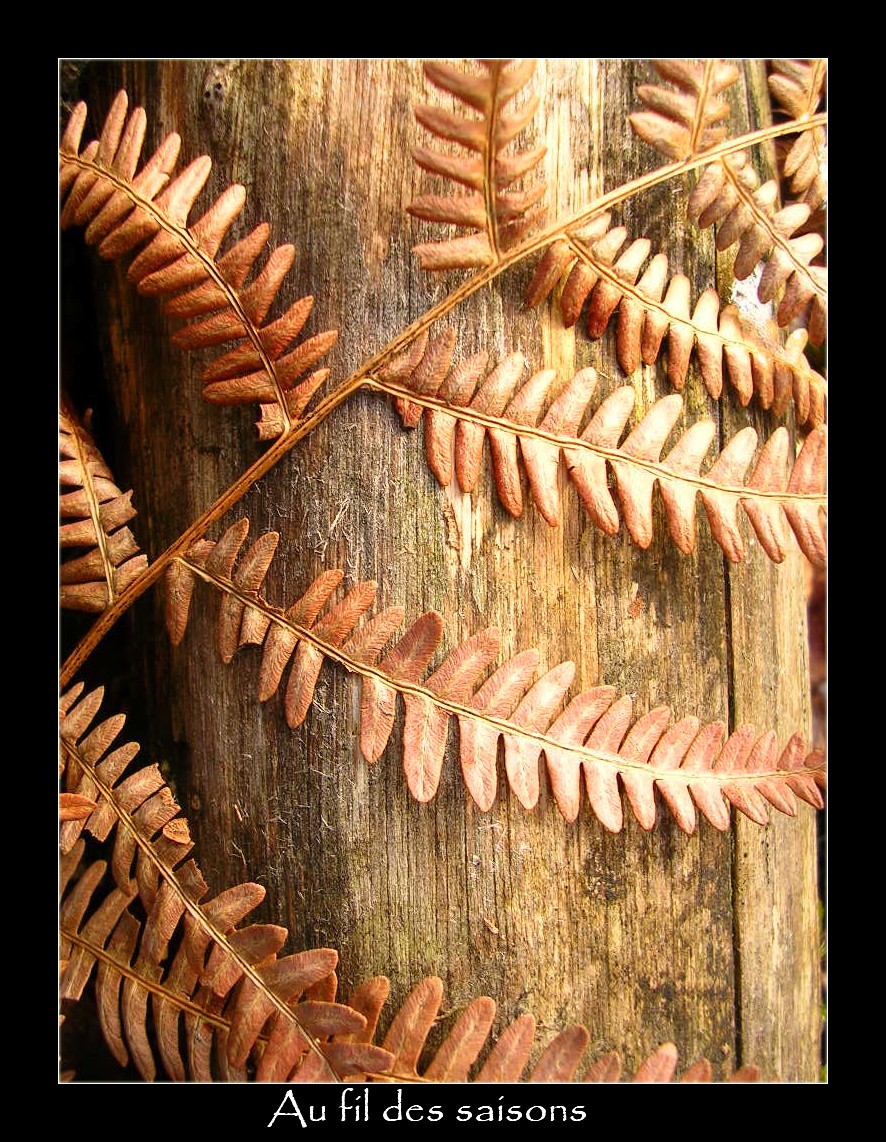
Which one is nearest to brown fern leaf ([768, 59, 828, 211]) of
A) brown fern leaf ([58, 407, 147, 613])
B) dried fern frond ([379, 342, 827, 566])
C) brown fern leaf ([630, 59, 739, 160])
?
brown fern leaf ([630, 59, 739, 160])

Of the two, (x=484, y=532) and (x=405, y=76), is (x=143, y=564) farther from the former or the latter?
(x=405, y=76)

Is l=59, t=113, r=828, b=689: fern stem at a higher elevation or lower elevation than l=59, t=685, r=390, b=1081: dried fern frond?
higher

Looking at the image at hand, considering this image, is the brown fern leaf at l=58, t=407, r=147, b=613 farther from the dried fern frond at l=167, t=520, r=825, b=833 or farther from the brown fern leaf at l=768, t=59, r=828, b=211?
the brown fern leaf at l=768, t=59, r=828, b=211

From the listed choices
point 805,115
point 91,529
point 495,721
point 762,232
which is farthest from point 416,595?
point 805,115

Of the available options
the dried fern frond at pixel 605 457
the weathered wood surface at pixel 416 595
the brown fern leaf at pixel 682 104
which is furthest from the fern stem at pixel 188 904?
the brown fern leaf at pixel 682 104

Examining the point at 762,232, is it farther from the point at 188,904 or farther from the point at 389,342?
the point at 188,904
